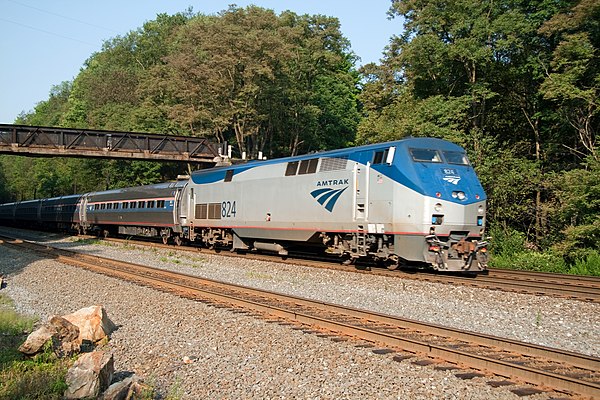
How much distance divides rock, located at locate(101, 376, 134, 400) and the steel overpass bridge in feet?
111

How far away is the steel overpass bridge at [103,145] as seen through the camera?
3547 cm

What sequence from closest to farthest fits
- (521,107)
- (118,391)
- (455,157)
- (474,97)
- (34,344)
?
(118,391) → (34,344) → (455,157) → (474,97) → (521,107)

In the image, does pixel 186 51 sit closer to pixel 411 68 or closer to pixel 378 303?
pixel 411 68

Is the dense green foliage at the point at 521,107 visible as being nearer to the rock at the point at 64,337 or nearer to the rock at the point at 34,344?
the rock at the point at 64,337

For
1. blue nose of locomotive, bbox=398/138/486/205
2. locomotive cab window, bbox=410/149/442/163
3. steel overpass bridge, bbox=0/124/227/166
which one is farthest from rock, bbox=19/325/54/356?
steel overpass bridge, bbox=0/124/227/166

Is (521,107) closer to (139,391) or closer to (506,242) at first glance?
(506,242)

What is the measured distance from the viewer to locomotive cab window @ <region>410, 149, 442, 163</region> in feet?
48.5

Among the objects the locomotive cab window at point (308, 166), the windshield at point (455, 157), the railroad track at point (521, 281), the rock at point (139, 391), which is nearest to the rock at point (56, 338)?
the rock at point (139, 391)

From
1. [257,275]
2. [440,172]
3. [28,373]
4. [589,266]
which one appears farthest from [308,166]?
[28,373]

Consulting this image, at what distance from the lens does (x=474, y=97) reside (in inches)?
997

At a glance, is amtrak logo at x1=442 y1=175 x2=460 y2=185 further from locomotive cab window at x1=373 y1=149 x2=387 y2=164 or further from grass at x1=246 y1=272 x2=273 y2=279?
grass at x1=246 y1=272 x2=273 y2=279

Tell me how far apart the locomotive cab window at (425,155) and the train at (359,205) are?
0.10 feet

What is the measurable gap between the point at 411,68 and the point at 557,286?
16.7m

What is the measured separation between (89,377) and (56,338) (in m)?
2.31
